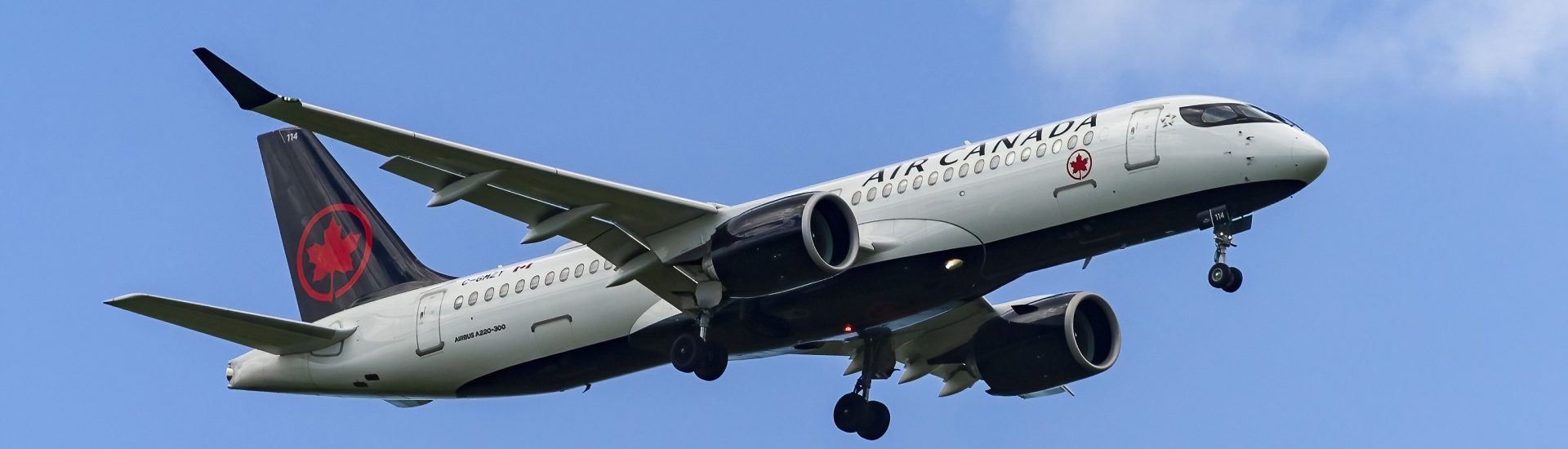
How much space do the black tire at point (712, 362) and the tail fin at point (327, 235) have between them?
296 inches

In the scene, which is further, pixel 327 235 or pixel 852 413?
pixel 327 235

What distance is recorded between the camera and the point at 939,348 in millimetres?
39344

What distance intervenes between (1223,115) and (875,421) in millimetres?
9596

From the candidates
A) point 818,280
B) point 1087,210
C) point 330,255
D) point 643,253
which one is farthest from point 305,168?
point 1087,210

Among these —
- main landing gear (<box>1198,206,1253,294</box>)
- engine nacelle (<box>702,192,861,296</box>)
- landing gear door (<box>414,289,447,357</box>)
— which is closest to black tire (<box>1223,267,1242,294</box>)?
main landing gear (<box>1198,206,1253,294</box>)

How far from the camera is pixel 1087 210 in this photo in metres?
32.1

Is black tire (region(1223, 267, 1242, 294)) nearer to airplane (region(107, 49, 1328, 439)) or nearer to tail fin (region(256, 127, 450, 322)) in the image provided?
airplane (region(107, 49, 1328, 439))

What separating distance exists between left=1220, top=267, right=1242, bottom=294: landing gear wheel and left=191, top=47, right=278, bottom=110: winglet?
47.5 feet

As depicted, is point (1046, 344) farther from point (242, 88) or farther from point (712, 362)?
point (242, 88)

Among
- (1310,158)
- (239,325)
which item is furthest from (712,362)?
(1310,158)

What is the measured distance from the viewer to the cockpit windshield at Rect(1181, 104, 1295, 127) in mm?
32125

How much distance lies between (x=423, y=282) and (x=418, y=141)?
9.45 m

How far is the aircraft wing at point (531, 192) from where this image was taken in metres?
29.8

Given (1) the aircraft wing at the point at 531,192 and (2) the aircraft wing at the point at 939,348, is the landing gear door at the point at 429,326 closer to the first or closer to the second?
(1) the aircraft wing at the point at 531,192
